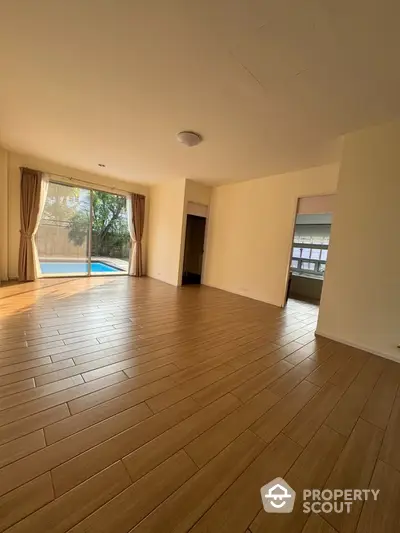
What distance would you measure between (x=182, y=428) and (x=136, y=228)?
587cm

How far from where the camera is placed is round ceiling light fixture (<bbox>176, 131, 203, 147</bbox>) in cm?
325

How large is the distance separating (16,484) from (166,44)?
117 inches

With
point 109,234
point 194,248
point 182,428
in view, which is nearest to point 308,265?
point 194,248

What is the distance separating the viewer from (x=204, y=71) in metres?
2.11

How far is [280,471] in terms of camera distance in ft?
3.99

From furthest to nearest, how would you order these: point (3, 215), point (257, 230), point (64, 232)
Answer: point (64, 232) < point (257, 230) < point (3, 215)

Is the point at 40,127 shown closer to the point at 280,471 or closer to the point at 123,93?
the point at 123,93

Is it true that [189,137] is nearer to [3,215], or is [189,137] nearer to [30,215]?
[30,215]

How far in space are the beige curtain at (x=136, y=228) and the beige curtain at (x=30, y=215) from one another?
6.82 ft

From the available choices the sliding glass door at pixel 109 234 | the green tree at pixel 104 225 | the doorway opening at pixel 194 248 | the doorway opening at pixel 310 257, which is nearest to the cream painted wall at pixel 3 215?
the green tree at pixel 104 225

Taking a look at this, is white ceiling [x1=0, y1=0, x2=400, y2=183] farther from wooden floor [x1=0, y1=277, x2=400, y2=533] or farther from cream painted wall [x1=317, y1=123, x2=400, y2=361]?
wooden floor [x1=0, y1=277, x2=400, y2=533]

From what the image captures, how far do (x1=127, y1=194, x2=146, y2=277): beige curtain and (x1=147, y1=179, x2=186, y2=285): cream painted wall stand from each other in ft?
0.93

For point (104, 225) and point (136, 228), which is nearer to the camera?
point (104, 225)

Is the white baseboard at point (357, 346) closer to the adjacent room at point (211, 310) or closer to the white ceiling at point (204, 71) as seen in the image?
the adjacent room at point (211, 310)
